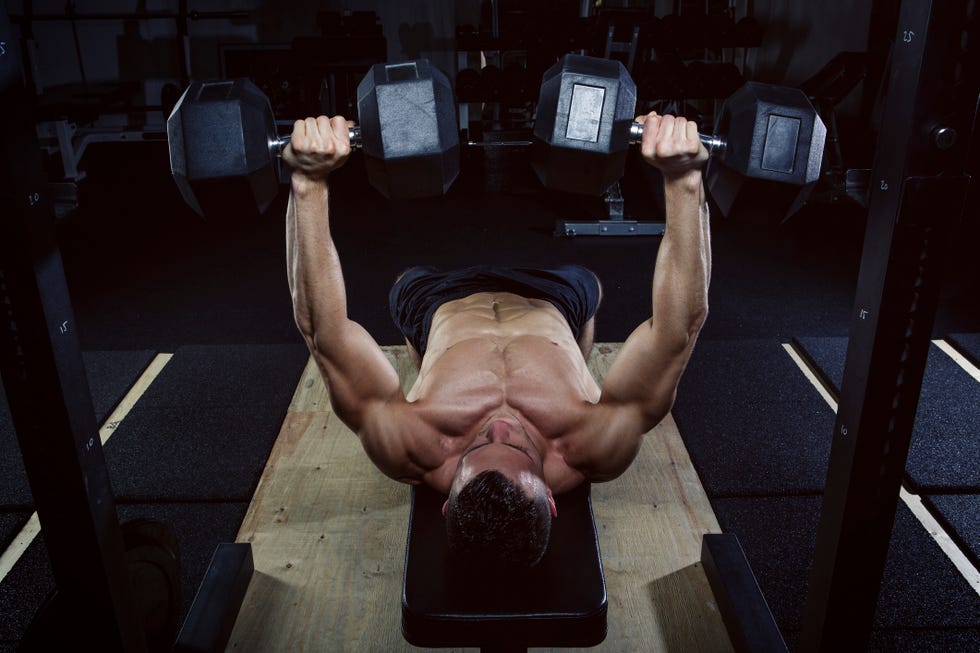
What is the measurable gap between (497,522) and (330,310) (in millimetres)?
575

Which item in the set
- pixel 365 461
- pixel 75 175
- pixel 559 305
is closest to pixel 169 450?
pixel 365 461

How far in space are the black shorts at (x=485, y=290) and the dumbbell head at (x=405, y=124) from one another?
1.09 m

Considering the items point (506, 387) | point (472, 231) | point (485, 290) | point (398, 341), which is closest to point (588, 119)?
point (506, 387)

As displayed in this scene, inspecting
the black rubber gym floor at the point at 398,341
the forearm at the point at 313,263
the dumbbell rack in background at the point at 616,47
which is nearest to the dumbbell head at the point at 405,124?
the forearm at the point at 313,263

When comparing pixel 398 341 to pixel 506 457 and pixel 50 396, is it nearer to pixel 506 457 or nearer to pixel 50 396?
pixel 506 457

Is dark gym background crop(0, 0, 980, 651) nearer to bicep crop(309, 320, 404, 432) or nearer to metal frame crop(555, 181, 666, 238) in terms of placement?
metal frame crop(555, 181, 666, 238)

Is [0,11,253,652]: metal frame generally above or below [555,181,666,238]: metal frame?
above

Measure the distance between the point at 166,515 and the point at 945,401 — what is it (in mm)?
2692

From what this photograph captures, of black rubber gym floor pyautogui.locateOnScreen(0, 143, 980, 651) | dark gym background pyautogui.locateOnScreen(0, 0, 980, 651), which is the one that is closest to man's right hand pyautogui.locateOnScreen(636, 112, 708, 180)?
dark gym background pyautogui.locateOnScreen(0, 0, 980, 651)

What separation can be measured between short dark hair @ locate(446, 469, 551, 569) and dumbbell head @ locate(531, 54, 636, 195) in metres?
0.58

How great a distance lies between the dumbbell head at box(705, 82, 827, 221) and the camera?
127cm

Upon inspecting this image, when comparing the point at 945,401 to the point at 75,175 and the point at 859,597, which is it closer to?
the point at 859,597

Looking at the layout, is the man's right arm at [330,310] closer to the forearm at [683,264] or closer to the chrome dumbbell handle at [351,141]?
the chrome dumbbell handle at [351,141]

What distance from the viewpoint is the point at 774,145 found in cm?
127
